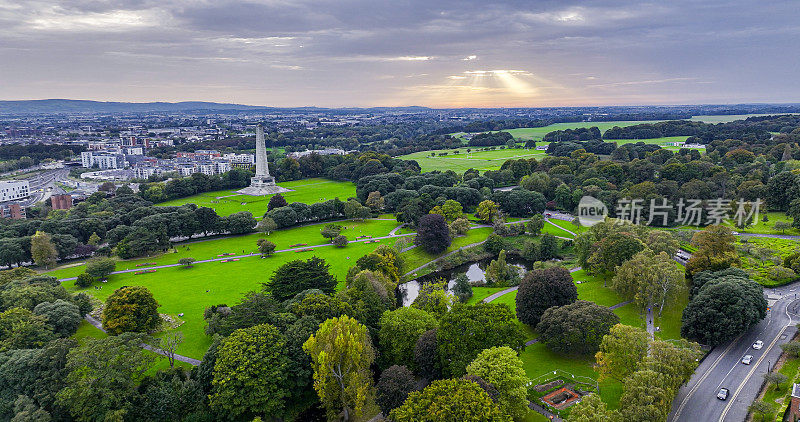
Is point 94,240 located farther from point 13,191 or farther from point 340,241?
point 13,191

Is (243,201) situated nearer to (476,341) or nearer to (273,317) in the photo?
(273,317)

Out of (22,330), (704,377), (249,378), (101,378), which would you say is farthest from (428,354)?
(22,330)

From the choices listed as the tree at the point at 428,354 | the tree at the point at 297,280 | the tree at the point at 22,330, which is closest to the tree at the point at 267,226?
the tree at the point at 297,280

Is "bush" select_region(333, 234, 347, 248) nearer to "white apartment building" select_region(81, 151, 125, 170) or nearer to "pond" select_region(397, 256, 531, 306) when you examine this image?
"pond" select_region(397, 256, 531, 306)

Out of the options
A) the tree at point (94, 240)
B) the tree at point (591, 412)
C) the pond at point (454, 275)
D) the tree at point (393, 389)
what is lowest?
the pond at point (454, 275)

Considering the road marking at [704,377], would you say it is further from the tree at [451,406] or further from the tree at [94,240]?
the tree at [94,240]

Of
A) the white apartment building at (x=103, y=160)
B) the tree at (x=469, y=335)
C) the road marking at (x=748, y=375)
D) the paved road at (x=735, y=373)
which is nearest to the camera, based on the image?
the road marking at (x=748, y=375)

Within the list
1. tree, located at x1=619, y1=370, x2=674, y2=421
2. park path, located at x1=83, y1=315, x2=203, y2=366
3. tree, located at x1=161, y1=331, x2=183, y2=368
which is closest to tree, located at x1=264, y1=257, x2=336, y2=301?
park path, located at x1=83, y1=315, x2=203, y2=366
